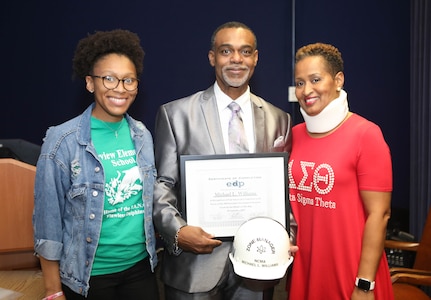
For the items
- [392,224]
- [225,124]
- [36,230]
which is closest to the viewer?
[36,230]

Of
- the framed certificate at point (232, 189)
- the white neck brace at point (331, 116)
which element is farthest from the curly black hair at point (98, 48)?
the white neck brace at point (331, 116)

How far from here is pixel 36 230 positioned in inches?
69.7

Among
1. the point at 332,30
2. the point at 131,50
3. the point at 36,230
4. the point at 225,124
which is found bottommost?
the point at 36,230

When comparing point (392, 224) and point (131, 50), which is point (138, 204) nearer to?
point (131, 50)

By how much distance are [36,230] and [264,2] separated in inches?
114

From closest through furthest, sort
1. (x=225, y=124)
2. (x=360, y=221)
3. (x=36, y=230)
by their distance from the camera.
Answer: (x=36, y=230)
(x=360, y=221)
(x=225, y=124)

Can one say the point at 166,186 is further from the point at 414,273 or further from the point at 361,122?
the point at 414,273

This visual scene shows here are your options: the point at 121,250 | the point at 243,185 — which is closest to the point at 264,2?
the point at 243,185

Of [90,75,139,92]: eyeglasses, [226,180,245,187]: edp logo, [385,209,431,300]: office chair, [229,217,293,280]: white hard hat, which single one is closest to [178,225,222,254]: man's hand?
[229,217,293,280]: white hard hat

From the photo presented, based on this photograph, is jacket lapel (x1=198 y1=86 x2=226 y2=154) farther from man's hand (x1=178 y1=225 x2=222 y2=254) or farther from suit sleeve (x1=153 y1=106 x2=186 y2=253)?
man's hand (x1=178 y1=225 x2=222 y2=254)

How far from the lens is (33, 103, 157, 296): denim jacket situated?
1.74 metres

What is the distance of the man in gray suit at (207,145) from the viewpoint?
192cm

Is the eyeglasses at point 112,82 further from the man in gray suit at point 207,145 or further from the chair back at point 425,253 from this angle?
the chair back at point 425,253

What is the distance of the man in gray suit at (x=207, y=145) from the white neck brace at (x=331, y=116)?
0.24 metres
